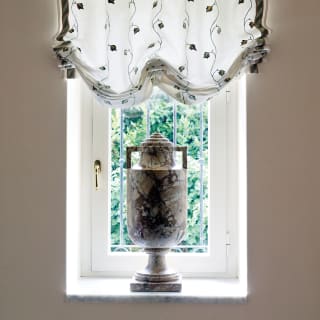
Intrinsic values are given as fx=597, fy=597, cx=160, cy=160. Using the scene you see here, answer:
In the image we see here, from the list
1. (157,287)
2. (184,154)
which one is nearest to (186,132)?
(184,154)

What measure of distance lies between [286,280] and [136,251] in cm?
63

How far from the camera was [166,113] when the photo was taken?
2.42 metres

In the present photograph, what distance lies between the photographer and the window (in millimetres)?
2404

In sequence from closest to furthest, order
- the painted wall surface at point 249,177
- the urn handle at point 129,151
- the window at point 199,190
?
1. the painted wall surface at point 249,177
2. the urn handle at point 129,151
3. the window at point 199,190

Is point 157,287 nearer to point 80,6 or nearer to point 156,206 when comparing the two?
point 156,206

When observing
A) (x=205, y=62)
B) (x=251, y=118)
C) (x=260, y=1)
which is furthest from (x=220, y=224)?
(x=260, y=1)

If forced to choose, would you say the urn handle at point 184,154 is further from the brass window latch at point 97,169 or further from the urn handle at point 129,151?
the brass window latch at point 97,169

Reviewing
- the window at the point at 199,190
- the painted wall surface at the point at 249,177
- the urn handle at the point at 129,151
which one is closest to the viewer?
the painted wall surface at the point at 249,177

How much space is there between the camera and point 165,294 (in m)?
2.19

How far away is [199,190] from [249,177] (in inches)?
12.0

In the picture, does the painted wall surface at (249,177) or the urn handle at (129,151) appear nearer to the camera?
the painted wall surface at (249,177)

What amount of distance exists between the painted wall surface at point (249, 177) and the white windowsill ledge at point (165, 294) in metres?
0.03

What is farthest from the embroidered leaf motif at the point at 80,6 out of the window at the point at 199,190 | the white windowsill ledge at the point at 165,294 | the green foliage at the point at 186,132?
the white windowsill ledge at the point at 165,294

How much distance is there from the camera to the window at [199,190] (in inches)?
94.7
